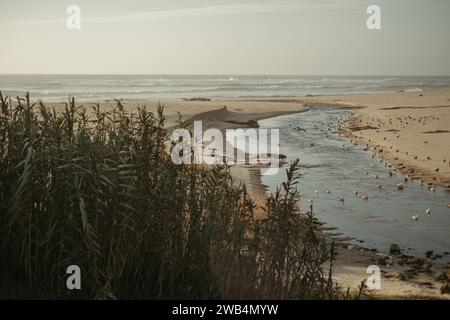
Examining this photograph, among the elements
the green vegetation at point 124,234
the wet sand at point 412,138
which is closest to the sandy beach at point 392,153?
the wet sand at point 412,138

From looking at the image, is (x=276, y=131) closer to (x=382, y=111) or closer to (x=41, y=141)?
(x=382, y=111)

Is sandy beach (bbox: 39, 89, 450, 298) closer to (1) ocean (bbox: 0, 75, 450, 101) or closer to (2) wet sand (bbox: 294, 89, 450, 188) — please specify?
(2) wet sand (bbox: 294, 89, 450, 188)

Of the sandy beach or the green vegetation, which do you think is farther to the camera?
the sandy beach

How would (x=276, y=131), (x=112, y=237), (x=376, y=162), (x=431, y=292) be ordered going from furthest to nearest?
(x=276, y=131)
(x=376, y=162)
(x=431, y=292)
(x=112, y=237)

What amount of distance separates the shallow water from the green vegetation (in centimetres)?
660

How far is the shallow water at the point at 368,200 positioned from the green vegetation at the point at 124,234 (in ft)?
21.7

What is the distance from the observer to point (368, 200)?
59.0 ft

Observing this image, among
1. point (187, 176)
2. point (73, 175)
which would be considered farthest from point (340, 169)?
point (73, 175)

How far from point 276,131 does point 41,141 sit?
2972cm

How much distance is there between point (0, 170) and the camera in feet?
26.2

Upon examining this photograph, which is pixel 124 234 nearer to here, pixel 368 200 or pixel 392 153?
pixel 368 200

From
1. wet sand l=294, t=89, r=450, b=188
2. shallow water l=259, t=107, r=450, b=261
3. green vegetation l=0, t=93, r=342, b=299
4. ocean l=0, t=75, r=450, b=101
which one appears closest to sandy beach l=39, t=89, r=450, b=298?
wet sand l=294, t=89, r=450, b=188

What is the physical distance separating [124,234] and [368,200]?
1240 centimetres

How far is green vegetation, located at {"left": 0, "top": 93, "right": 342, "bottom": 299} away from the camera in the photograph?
7289mm
